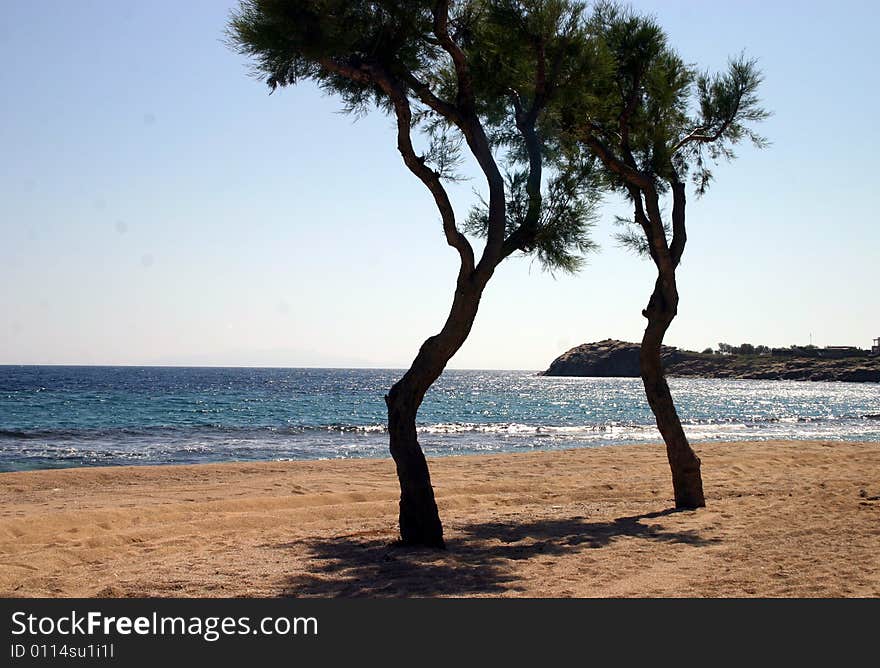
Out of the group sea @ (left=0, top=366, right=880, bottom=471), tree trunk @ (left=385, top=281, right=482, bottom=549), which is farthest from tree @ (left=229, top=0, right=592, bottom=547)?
sea @ (left=0, top=366, right=880, bottom=471)

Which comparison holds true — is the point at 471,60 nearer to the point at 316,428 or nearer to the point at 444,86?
the point at 444,86

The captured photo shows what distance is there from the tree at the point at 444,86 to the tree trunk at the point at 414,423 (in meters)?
0.01

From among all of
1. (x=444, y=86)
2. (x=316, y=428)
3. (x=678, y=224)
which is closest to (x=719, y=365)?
(x=316, y=428)

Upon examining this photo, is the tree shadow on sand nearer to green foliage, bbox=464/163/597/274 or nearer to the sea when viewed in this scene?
green foliage, bbox=464/163/597/274

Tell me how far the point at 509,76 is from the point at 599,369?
433 feet

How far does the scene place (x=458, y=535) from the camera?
29.7 feet

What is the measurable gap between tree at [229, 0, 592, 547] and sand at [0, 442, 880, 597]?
132cm

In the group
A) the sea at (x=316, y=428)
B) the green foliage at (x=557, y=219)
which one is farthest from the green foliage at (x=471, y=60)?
the sea at (x=316, y=428)

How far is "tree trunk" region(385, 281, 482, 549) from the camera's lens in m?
8.23

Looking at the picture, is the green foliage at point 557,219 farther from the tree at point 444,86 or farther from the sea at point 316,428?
the sea at point 316,428

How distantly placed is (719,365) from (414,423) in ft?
397

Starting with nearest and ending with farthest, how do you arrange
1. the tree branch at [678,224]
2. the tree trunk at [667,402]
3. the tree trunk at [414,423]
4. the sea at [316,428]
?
the tree trunk at [414,423] → the tree trunk at [667,402] → the tree branch at [678,224] → the sea at [316,428]

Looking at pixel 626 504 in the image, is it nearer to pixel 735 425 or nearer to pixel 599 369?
pixel 735 425

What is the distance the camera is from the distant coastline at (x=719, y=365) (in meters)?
99.8
